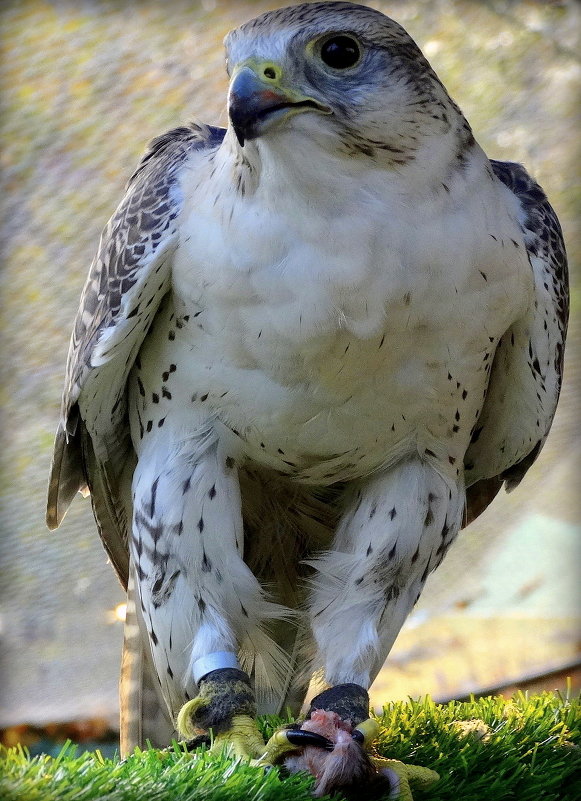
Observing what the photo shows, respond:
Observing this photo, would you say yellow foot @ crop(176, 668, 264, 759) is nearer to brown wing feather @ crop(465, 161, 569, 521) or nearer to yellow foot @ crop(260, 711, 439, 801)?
yellow foot @ crop(260, 711, 439, 801)

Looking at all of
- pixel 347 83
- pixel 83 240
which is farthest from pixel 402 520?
pixel 83 240

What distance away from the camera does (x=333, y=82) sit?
6.48 ft

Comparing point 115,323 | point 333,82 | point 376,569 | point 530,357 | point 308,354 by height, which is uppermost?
point 333,82

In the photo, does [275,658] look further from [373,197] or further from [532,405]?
[373,197]

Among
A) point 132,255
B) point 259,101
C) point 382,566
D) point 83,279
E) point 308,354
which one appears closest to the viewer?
point 259,101

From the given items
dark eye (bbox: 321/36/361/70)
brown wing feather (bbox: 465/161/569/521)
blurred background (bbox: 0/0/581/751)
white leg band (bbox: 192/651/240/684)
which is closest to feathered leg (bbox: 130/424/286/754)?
white leg band (bbox: 192/651/240/684)

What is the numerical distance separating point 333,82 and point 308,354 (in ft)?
1.68

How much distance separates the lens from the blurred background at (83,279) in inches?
139

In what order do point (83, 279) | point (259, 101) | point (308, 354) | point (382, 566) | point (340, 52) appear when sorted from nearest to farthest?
point (259, 101) < point (340, 52) < point (308, 354) < point (382, 566) < point (83, 279)

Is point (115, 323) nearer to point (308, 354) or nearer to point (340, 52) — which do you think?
point (308, 354)

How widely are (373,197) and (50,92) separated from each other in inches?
73.1

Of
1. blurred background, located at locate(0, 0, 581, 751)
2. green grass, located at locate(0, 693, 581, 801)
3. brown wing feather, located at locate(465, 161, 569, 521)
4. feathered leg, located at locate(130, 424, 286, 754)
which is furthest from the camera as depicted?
blurred background, located at locate(0, 0, 581, 751)

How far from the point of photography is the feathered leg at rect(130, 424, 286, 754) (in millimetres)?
2279

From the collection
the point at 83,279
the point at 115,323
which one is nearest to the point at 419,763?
the point at 115,323
